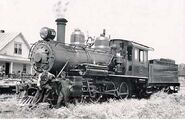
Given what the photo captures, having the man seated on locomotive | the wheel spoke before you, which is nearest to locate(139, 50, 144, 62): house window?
the wheel spoke

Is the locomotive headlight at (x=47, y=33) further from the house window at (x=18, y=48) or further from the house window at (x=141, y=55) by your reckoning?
the house window at (x=18, y=48)

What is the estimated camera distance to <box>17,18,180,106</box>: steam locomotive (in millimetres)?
11727

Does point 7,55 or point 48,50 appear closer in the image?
point 48,50

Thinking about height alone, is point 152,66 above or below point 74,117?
above

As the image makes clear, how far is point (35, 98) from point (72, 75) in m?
2.19

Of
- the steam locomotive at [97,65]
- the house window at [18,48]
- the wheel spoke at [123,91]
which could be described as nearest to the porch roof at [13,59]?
the house window at [18,48]

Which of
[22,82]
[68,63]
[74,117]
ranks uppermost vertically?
[68,63]

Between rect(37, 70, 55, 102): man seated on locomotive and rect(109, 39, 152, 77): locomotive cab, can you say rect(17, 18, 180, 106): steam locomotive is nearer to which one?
rect(109, 39, 152, 77): locomotive cab

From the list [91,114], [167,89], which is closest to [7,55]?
[167,89]

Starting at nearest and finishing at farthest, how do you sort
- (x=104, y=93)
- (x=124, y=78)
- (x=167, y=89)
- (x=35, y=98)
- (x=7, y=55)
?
(x=35, y=98), (x=104, y=93), (x=124, y=78), (x=167, y=89), (x=7, y=55)

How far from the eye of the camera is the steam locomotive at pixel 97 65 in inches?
462

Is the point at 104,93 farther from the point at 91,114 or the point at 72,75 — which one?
the point at 91,114

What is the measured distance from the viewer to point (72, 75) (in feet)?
40.8

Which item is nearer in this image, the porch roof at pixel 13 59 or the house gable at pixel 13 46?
the porch roof at pixel 13 59
